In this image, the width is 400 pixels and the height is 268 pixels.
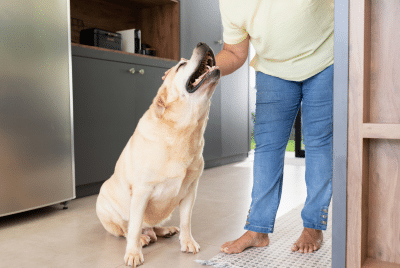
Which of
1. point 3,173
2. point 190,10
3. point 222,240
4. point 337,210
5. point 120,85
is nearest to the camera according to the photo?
point 337,210

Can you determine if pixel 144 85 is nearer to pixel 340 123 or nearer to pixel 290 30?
pixel 290 30

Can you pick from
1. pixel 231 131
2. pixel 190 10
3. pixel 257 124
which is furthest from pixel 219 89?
pixel 257 124

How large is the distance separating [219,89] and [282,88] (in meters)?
2.38

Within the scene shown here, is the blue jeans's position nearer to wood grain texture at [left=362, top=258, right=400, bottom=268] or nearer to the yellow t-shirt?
the yellow t-shirt

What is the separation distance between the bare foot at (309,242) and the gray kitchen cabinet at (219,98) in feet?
7.07

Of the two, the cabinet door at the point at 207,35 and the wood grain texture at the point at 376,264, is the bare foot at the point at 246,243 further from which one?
the cabinet door at the point at 207,35

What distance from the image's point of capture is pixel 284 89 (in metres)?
1.54

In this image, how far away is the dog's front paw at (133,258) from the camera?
1401 mm

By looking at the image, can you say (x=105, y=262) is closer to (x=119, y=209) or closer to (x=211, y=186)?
(x=119, y=209)

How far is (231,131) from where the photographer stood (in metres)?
4.12

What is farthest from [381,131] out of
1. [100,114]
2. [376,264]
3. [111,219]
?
[100,114]

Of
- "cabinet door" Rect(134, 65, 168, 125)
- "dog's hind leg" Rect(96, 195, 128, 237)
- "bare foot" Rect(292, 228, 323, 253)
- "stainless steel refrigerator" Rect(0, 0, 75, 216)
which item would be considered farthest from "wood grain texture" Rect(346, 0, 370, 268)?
"cabinet door" Rect(134, 65, 168, 125)

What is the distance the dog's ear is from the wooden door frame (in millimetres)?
755

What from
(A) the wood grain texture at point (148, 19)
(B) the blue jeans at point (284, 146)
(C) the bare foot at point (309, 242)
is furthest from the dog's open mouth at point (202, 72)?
(A) the wood grain texture at point (148, 19)
